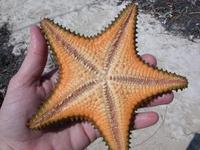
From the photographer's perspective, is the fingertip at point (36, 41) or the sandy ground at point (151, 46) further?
the sandy ground at point (151, 46)

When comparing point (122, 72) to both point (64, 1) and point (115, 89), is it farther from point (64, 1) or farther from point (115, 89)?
point (64, 1)

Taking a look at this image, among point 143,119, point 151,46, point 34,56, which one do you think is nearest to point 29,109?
point 34,56

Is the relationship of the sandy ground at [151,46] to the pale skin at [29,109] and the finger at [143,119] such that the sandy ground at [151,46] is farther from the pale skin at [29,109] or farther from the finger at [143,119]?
the pale skin at [29,109]

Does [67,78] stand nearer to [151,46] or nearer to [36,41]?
[36,41]

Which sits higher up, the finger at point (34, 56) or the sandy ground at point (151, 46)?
the finger at point (34, 56)

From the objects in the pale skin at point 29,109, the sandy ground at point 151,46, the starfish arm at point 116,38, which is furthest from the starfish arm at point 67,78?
the sandy ground at point 151,46

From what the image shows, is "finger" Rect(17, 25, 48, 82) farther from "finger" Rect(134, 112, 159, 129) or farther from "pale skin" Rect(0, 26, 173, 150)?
"finger" Rect(134, 112, 159, 129)
